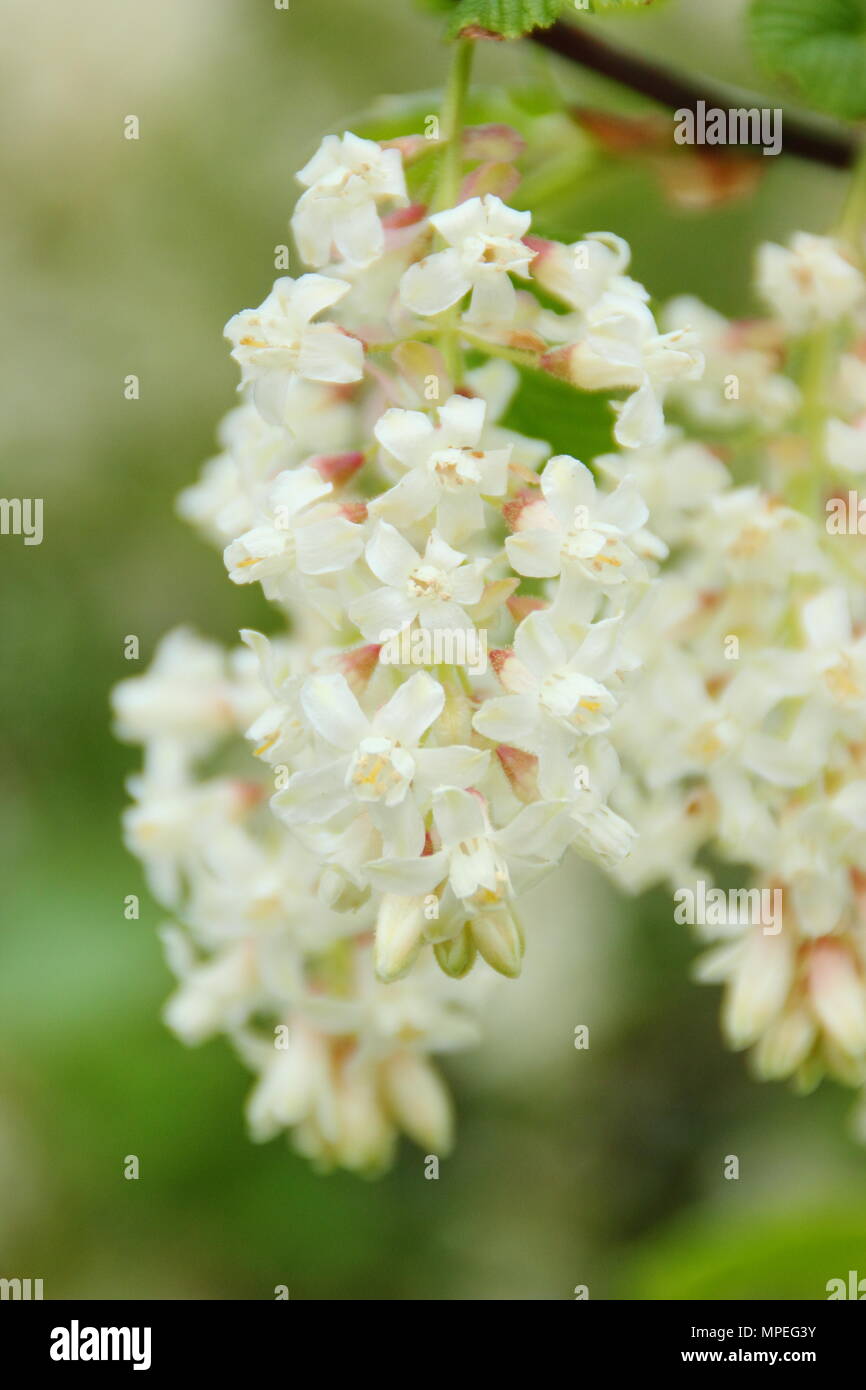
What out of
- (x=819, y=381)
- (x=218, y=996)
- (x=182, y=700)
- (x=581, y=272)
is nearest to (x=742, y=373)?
(x=819, y=381)

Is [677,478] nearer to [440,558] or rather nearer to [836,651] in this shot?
[836,651]

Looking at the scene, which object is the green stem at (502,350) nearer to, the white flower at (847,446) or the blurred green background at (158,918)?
the white flower at (847,446)

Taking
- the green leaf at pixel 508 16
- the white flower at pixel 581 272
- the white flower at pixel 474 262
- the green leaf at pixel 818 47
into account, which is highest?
the green leaf at pixel 818 47

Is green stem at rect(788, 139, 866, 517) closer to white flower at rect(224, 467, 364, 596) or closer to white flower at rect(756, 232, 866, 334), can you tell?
white flower at rect(756, 232, 866, 334)

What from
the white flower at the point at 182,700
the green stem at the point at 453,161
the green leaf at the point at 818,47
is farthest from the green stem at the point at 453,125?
the white flower at the point at 182,700

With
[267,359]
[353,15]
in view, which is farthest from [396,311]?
[353,15]
